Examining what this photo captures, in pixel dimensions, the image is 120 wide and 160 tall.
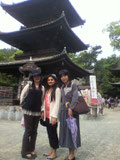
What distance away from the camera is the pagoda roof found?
33.8 ft

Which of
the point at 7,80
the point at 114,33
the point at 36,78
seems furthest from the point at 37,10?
the point at 114,33

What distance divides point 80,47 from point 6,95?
8.02m

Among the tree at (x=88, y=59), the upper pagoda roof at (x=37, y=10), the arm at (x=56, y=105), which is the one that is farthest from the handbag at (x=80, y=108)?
the tree at (x=88, y=59)

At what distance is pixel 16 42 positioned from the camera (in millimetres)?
12055

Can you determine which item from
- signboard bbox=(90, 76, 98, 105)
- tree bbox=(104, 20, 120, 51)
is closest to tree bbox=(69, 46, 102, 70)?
tree bbox=(104, 20, 120, 51)

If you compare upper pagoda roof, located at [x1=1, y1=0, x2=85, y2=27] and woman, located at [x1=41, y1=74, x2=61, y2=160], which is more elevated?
upper pagoda roof, located at [x1=1, y1=0, x2=85, y2=27]

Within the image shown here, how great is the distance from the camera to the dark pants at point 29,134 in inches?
111

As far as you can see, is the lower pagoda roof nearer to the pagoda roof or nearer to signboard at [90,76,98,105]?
the pagoda roof

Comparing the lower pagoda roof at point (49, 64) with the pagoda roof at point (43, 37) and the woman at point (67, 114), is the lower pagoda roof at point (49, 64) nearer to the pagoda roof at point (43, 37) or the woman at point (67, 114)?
the pagoda roof at point (43, 37)

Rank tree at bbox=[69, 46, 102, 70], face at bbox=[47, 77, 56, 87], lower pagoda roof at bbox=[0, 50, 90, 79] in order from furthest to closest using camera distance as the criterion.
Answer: tree at bbox=[69, 46, 102, 70], lower pagoda roof at bbox=[0, 50, 90, 79], face at bbox=[47, 77, 56, 87]

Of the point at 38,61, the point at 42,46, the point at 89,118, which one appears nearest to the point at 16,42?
the point at 42,46

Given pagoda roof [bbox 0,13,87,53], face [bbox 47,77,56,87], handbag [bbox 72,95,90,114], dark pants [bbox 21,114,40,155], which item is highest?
pagoda roof [bbox 0,13,87,53]

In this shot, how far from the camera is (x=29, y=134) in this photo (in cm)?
284

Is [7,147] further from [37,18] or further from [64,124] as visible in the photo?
[37,18]
